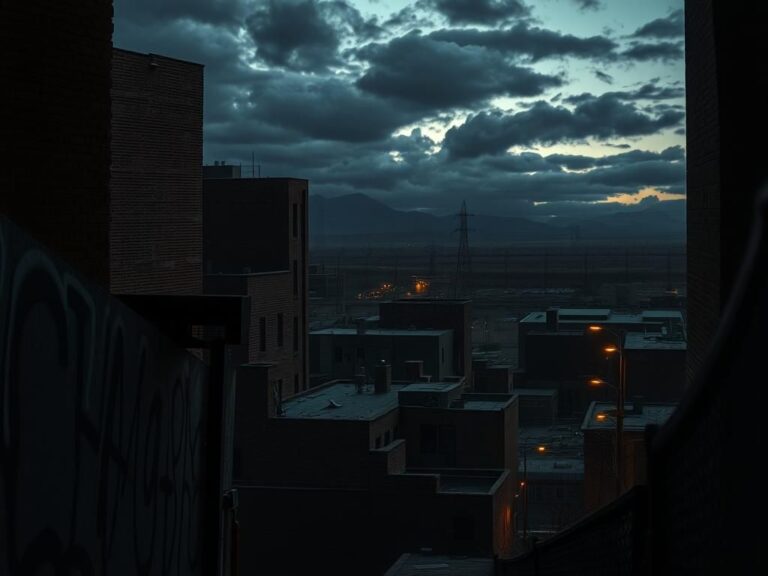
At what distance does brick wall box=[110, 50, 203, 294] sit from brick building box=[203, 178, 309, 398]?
19.5 m

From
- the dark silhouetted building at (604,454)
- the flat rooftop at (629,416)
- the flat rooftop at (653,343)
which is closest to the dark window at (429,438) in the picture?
the flat rooftop at (629,416)

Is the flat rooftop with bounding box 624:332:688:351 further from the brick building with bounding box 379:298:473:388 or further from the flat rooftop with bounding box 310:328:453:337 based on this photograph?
the flat rooftop with bounding box 310:328:453:337

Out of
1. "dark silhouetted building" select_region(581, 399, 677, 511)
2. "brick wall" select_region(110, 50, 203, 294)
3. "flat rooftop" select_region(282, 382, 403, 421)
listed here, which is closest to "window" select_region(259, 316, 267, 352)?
"flat rooftop" select_region(282, 382, 403, 421)

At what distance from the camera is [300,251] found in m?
59.3

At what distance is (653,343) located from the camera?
5859 centimetres

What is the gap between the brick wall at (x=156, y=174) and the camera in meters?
30.1

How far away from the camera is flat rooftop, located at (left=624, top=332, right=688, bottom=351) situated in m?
Answer: 57.0

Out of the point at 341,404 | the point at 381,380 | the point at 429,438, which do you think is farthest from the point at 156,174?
the point at 381,380

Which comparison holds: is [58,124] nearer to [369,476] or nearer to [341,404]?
[369,476]

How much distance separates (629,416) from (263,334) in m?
18.1

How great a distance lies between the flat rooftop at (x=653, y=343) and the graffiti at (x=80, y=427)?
51.9 metres

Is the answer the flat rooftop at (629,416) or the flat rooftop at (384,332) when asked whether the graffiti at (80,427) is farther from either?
the flat rooftop at (384,332)

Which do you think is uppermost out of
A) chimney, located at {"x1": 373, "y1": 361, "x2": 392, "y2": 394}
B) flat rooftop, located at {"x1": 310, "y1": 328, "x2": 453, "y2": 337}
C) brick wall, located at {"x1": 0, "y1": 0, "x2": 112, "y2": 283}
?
brick wall, located at {"x1": 0, "y1": 0, "x2": 112, "y2": 283}

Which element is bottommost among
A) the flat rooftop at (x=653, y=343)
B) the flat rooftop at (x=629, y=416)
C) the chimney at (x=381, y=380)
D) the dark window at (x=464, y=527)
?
the dark window at (x=464, y=527)
